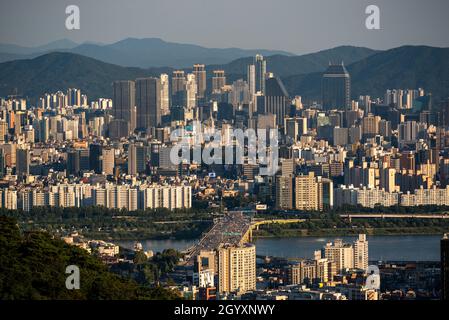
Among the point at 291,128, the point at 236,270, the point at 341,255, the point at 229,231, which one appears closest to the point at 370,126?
the point at 291,128

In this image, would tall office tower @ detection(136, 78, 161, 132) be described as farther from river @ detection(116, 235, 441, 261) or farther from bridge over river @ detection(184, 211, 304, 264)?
river @ detection(116, 235, 441, 261)

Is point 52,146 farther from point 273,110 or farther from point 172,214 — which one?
point 172,214

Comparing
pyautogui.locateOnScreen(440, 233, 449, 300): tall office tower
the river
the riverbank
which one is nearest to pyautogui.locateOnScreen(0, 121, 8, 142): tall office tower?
the riverbank

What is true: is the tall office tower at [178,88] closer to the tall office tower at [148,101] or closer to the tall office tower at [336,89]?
the tall office tower at [148,101]

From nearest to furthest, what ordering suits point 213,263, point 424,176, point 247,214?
point 213,263 < point 247,214 < point 424,176

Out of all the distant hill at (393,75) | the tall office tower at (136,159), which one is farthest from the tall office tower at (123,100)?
the tall office tower at (136,159)
